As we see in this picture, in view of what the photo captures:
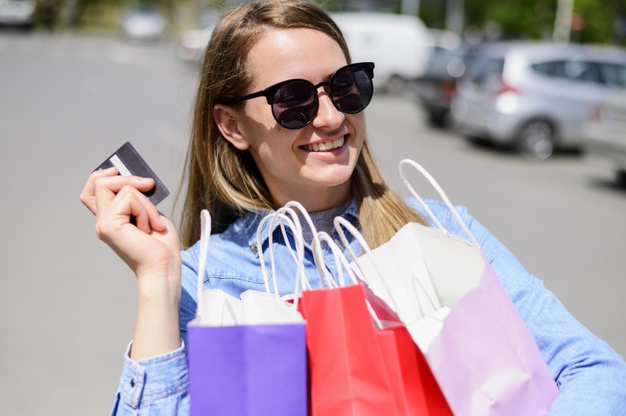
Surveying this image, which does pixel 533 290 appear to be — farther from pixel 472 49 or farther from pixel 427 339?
pixel 472 49

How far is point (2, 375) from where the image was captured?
3957 millimetres

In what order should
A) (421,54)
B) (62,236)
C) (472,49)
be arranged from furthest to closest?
(421,54)
(472,49)
(62,236)

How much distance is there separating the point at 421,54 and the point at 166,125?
11084 millimetres

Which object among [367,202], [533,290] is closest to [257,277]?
[367,202]

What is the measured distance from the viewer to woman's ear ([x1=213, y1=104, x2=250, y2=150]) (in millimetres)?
1985

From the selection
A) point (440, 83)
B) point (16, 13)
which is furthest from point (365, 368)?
point (16, 13)

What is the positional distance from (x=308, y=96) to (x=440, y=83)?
A: 41.4 feet

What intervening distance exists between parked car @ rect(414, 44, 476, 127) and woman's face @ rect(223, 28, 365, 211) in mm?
11861

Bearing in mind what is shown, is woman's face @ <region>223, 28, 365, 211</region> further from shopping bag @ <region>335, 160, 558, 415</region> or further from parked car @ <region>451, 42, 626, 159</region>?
parked car @ <region>451, 42, 626, 159</region>

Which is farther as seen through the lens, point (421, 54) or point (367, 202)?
point (421, 54)

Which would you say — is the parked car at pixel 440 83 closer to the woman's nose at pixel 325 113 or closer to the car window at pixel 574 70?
the car window at pixel 574 70

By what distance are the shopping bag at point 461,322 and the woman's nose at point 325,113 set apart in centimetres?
45

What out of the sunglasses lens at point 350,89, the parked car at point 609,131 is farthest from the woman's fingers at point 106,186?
the parked car at point 609,131

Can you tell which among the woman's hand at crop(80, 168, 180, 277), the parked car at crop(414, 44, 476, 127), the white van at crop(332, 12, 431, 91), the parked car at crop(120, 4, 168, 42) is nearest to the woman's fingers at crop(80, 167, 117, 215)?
Result: the woman's hand at crop(80, 168, 180, 277)
